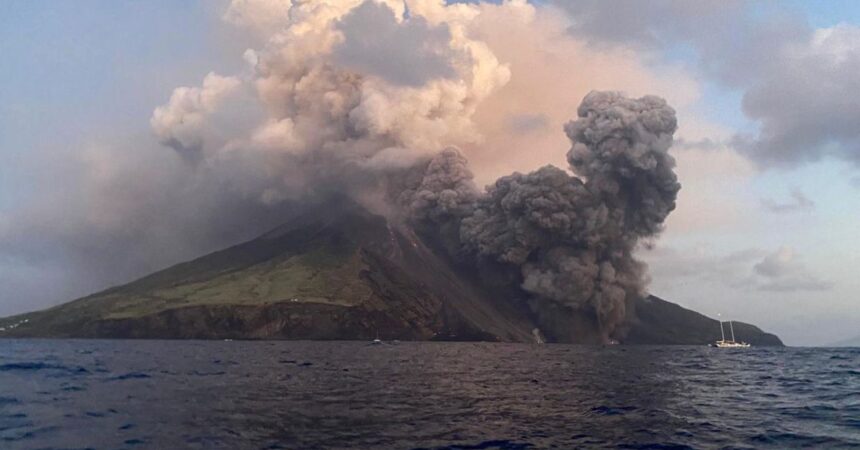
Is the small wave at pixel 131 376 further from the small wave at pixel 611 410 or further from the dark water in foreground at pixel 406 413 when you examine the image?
the small wave at pixel 611 410

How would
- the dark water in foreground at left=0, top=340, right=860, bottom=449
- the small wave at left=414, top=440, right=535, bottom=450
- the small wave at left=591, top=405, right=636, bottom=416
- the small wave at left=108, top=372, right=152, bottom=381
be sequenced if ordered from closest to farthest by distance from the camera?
the small wave at left=414, top=440, right=535, bottom=450 → the dark water in foreground at left=0, top=340, right=860, bottom=449 → the small wave at left=591, top=405, right=636, bottom=416 → the small wave at left=108, top=372, right=152, bottom=381

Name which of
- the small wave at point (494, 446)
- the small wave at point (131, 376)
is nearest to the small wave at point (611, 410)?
the small wave at point (494, 446)

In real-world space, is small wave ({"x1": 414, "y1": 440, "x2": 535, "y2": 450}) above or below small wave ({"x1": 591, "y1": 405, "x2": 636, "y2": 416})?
below

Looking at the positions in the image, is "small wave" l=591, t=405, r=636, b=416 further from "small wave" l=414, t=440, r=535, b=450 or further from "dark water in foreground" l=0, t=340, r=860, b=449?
"small wave" l=414, t=440, r=535, b=450

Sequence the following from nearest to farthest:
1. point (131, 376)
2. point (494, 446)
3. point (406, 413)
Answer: point (494, 446)
point (406, 413)
point (131, 376)

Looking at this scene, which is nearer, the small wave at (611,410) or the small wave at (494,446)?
the small wave at (494,446)

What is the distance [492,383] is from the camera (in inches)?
2078

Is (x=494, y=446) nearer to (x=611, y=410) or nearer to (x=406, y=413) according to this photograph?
(x=406, y=413)

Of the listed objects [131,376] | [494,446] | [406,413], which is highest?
[131,376]

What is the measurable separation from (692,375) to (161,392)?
4922 centimetres

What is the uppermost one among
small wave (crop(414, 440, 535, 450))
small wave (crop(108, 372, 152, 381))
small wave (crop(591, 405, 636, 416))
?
small wave (crop(108, 372, 152, 381))

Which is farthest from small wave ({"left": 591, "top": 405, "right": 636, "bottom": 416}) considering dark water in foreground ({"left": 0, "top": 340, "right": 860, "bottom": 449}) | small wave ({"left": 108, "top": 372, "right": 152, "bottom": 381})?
small wave ({"left": 108, "top": 372, "right": 152, "bottom": 381})

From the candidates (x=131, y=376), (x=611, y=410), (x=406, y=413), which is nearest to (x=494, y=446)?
(x=406, y=413)

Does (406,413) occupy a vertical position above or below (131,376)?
below
